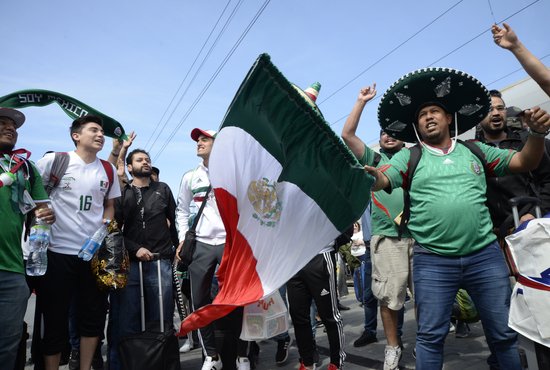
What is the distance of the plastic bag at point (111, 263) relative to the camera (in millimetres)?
3953

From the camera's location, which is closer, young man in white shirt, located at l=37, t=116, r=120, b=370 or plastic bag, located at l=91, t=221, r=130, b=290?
young man in white shirt, located at l=37, t=116, r=120, b=370

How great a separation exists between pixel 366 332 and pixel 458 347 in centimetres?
101

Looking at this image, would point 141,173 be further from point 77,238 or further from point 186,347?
point 186,347

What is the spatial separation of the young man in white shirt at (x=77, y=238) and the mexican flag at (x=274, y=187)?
1.70m

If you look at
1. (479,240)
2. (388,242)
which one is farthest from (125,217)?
(479,240)

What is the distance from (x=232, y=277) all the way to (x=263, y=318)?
0.44 m

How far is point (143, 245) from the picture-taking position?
4652 millimetres

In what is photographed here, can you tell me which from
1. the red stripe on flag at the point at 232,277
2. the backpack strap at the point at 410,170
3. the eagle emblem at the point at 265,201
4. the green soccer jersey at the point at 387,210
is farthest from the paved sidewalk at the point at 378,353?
the eagle emblem at the point at 265,201

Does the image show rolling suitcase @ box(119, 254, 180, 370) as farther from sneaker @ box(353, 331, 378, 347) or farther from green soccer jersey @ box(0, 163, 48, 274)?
sneaker @ box(353, 331, 378, 347)

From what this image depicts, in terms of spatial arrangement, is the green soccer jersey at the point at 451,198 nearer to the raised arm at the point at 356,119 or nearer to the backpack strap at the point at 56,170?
the raised arm at the point at 356,119

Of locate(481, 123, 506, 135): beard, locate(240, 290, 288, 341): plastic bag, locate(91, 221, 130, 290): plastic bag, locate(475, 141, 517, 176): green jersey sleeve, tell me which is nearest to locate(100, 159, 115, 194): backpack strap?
locate(91, 221, 130, 290): plastic bag

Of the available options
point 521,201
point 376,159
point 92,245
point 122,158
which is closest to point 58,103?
point 122,158

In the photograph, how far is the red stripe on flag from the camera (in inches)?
100

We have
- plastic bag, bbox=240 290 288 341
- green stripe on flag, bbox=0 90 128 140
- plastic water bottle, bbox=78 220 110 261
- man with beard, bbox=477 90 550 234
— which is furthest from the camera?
green stripe on flag, bbox=0 90 128 140
